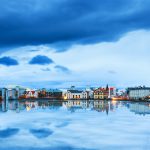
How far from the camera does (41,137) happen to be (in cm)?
1908

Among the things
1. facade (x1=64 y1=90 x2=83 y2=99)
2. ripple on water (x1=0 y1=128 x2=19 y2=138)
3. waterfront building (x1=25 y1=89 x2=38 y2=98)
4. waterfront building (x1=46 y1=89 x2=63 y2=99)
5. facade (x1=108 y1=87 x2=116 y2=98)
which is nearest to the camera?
ripple on water (x1=0 y1=128 x2=19 y2=138)

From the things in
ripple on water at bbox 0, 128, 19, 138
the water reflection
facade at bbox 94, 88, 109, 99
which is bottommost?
the water reflection

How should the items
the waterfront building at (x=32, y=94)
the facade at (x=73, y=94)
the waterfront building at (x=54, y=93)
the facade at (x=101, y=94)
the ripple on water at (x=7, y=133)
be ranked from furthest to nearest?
1. the waterfront building at (x=32, y=94)
2. the waterfront building at (x=54, y=93)
3. the facade at (x=73, y=94)
4. the facade at (x=101, y=94)
5. the ripple on water at (x=7, y=133)

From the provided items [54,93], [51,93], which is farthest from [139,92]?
[51,93]

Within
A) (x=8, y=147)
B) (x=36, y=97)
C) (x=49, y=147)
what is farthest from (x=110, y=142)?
(x=36, y=97)

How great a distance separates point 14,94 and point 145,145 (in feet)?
562

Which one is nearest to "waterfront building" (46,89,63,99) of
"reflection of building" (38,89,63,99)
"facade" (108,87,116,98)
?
"reflection of building" (38,89,63,99)

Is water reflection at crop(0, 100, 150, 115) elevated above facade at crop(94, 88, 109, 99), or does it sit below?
below

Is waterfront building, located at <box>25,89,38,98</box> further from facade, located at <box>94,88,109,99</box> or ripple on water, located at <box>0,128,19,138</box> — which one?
ripple on water, located at <box>0,128,19,138</box>

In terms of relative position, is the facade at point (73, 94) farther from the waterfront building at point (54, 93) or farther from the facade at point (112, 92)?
the facade at point (112, 92)

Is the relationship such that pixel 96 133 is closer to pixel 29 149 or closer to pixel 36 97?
pixel 29 149

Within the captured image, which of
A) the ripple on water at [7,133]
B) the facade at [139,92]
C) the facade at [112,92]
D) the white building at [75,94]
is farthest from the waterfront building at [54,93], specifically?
the ripple on water at [7,133]

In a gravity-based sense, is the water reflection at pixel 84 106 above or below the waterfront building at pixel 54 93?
below

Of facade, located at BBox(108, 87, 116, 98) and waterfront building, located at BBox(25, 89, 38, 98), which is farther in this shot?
waterfront building, located at BBox(25, 89, 38, 98)
